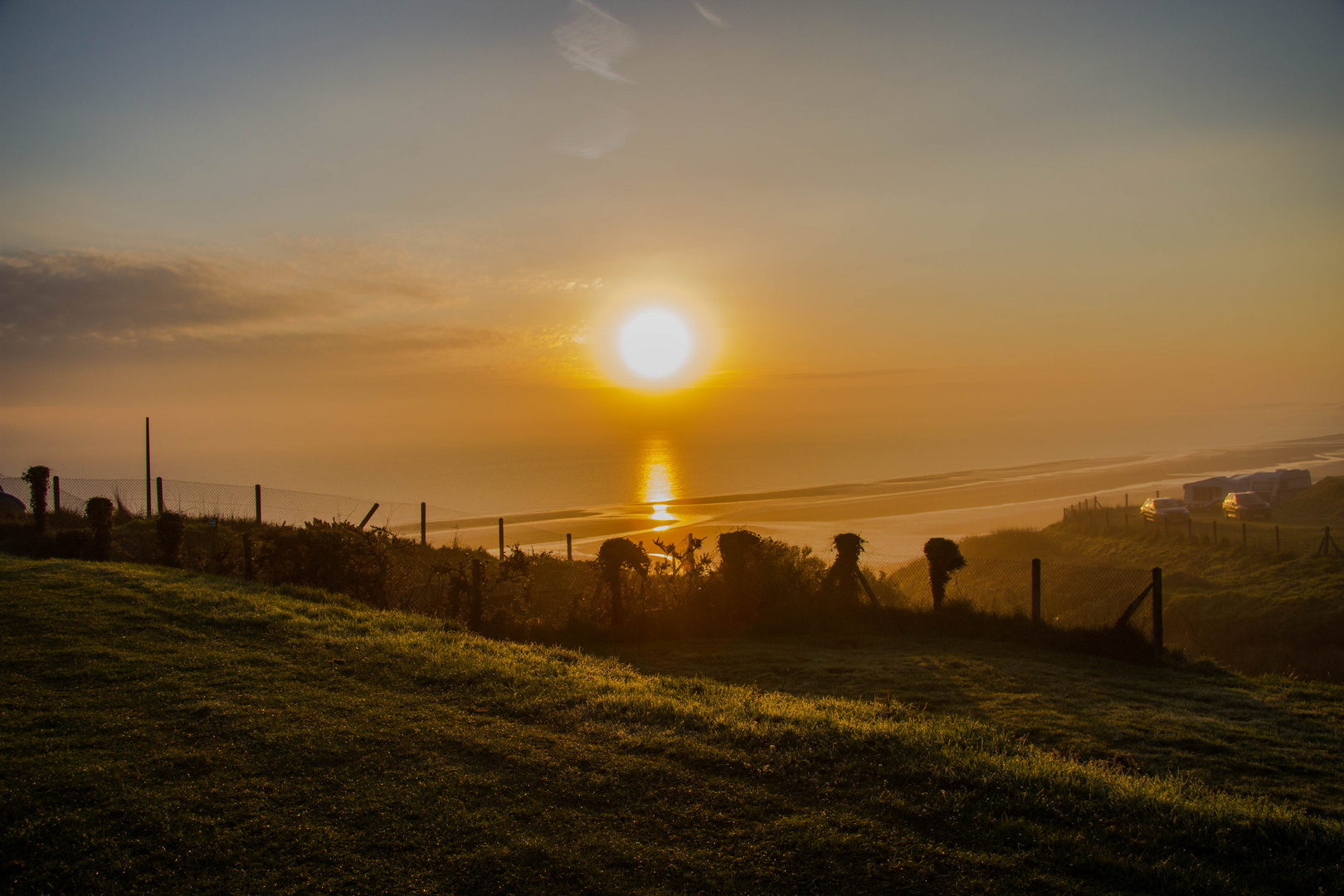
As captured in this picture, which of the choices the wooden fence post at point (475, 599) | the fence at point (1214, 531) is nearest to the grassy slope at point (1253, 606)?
the fence at point (1214, 531)

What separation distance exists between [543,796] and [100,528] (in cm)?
1425

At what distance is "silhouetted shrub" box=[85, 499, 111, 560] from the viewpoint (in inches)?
590

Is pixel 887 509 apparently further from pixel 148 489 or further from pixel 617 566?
pixel 617 566

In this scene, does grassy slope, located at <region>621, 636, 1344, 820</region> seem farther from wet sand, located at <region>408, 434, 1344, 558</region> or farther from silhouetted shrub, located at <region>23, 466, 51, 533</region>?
wet sand, located at <region>408, 434, 1344, 558</region>

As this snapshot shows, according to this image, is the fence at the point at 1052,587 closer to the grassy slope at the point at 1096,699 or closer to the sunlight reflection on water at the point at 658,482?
the grassy slope at the point at 1096,699

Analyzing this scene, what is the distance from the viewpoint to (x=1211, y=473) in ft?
267

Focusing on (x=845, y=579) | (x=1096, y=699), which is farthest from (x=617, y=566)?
(x=1096, y=699)

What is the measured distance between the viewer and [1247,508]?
46125 millimetres

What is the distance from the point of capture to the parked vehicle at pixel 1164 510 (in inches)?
1660

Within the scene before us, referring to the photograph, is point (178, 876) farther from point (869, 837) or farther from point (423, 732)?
point (869, 837)

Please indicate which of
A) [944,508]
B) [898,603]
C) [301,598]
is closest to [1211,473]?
[944,508]

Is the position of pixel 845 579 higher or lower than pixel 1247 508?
higher

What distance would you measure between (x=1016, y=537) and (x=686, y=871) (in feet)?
140

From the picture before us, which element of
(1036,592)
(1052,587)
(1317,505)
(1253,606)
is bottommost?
(1253,606)
